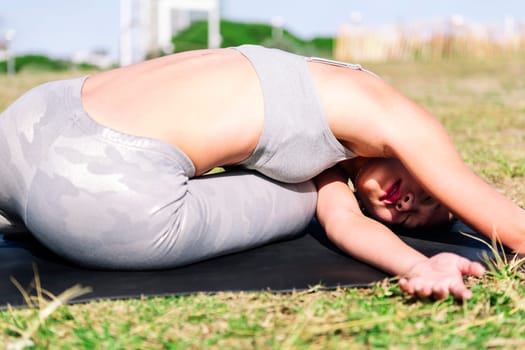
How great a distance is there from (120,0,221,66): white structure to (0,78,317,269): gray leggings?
12930 mm

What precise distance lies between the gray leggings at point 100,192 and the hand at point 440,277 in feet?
2.13

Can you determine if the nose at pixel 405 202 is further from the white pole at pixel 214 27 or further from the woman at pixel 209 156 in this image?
the white pole at pixel 214 27

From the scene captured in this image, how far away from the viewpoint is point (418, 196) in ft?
8.66

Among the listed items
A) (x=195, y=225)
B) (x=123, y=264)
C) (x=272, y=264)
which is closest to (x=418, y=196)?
(x=272, y=264)

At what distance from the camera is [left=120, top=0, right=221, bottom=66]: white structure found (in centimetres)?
1498

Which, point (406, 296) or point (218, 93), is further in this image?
point (218, 93)

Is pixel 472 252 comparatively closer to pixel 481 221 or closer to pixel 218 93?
pixel 481 221

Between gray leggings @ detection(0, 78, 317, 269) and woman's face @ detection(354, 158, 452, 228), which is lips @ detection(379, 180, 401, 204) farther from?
gray leggings @ detection(0, 78, 317, 269)

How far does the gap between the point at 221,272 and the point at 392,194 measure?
73 centimetres

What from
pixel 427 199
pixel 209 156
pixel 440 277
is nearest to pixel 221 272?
pixel 209 156

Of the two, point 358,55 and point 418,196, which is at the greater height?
point 418,196

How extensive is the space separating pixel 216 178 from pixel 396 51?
609 inches

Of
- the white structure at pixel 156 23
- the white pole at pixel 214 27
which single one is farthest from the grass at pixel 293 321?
the white pole at pixel 214 27

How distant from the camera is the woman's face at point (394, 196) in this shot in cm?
257
